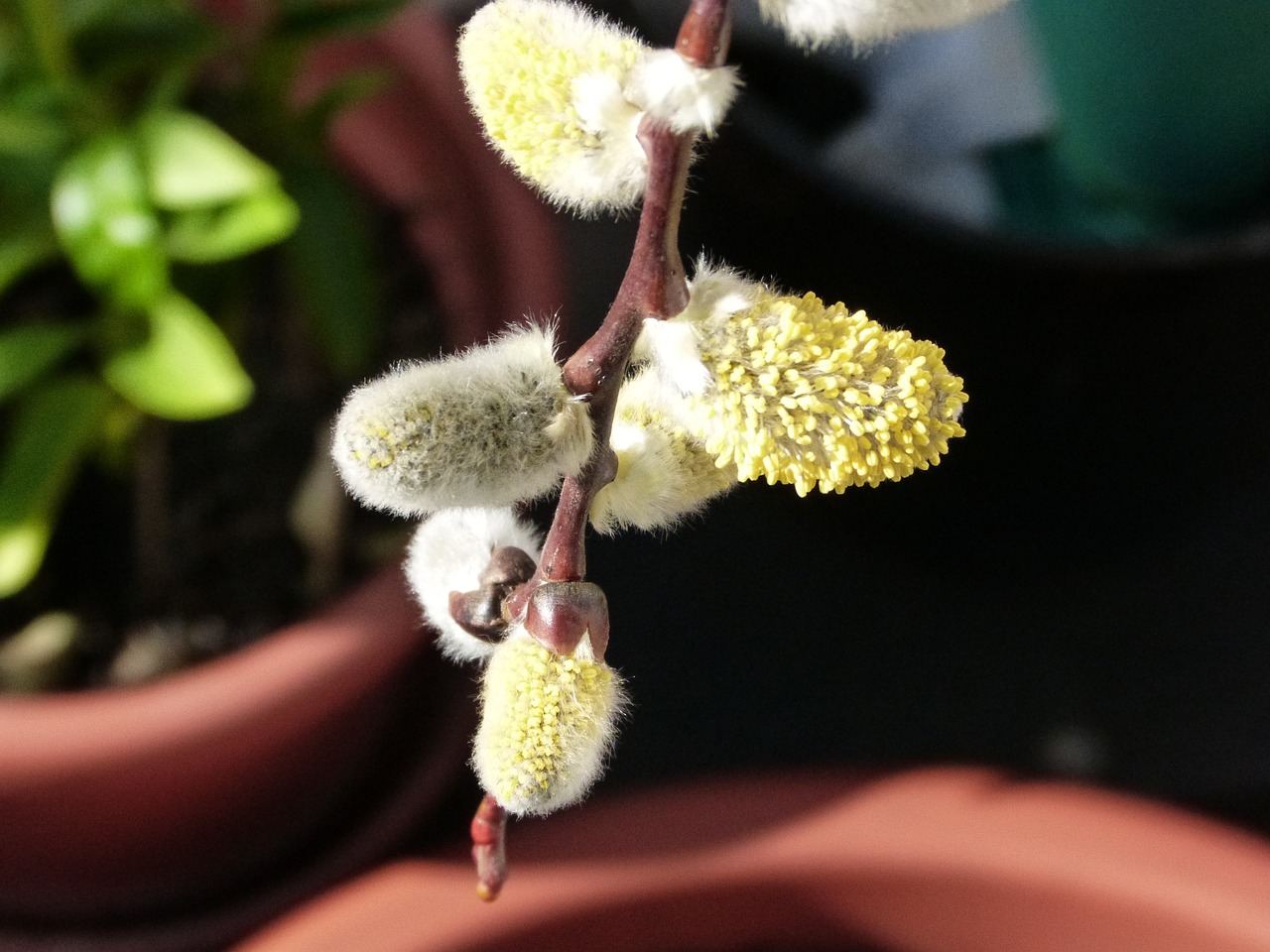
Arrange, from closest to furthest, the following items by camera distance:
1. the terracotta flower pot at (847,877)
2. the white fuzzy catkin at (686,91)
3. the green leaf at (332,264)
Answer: the white fuzzy catkin at (686,91)
the terracotta flower pot at (847,877)
the green leaf at (332,264)

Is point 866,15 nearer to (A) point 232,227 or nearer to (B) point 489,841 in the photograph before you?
(B) point 489,841

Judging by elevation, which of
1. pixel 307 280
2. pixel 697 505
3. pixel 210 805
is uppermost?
pixel 697 505

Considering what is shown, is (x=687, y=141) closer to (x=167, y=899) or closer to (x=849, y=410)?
(x=849, y=410)

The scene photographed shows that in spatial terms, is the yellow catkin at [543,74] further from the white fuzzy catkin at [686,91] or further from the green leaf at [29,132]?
the green leaf at [29,132]

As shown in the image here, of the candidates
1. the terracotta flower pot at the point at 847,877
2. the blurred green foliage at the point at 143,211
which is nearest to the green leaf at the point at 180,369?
the blurred green foliage at the point at 143,211

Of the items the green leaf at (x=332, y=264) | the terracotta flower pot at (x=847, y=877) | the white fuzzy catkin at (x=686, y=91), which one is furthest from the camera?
the green leaf at (x=332, y=264)

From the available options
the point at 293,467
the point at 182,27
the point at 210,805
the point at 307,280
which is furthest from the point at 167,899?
the point at 182,27
